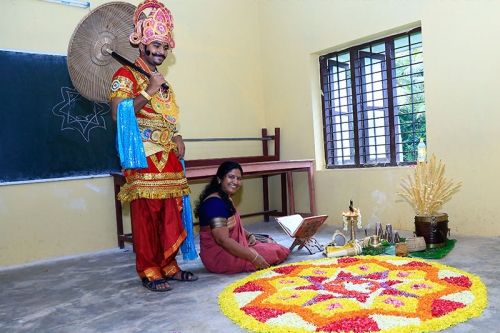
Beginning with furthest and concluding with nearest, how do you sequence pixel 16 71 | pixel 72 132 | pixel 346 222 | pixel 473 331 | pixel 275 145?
pixel 275 145 → pixel 72 132 → pixel 16 71 → pixel 346 222 → pixel 473 331

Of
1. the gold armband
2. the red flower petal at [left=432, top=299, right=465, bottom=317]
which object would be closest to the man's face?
the gold armband

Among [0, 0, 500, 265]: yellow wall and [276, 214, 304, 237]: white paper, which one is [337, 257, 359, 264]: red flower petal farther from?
[0, 0, 500, 265]: yellow wall

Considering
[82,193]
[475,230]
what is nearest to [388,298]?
[475,230]

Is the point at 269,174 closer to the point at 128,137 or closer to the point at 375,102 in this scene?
the point at 375,102

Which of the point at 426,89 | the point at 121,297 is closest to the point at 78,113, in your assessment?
the point at 121,297

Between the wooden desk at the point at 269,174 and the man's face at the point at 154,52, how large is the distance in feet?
4.42

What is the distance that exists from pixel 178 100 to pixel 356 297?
3.55 metres

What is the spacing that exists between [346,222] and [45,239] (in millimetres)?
2854

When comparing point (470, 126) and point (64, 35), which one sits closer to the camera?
point (470, 126)

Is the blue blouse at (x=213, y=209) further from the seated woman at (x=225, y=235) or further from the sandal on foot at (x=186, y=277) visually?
the sandal on foot at (x=186, y=277)

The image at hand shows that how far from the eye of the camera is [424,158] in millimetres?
4496

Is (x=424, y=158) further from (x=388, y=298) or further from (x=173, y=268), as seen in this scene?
(x=173, y=268)

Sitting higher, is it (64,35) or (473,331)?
(64,35)

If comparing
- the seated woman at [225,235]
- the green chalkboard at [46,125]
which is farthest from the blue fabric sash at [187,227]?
the green chalkboard at [46,125]
